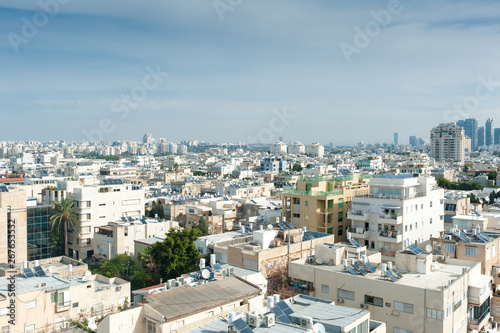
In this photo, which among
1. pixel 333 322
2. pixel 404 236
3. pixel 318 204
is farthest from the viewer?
pixel 318 204

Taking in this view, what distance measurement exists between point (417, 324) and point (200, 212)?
92.1ft

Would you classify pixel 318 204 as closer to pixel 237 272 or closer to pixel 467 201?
pixel 237 272

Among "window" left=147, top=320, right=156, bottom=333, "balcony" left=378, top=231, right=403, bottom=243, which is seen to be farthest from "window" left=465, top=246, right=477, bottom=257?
"window" left=147, top=320, right=156, bottom=333

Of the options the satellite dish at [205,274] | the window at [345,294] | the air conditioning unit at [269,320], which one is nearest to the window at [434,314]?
the window at [345,294]

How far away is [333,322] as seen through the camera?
11797mm

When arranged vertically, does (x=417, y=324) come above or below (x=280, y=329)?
below

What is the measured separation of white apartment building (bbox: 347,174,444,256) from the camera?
26.6m

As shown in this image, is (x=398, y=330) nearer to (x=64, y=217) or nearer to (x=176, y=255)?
(x=176, y=255)

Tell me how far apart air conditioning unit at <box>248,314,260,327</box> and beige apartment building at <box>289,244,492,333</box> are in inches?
272

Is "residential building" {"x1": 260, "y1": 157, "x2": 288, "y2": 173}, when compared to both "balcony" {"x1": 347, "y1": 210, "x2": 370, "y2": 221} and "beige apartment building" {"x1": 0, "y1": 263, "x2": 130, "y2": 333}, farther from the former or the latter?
"beige apartment building" {"x1": 0, "y1": 263, "x2": 130, "y2": 333}

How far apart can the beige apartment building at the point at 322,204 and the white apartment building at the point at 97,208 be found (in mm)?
14400

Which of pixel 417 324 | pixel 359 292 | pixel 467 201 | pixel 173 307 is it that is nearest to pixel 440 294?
pixel 417 324

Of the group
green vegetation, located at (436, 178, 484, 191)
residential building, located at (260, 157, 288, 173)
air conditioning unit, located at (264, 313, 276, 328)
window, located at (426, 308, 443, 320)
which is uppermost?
residential building, located at (260, 157, 288, 173)

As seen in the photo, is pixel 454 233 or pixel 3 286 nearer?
pixel 3 286
